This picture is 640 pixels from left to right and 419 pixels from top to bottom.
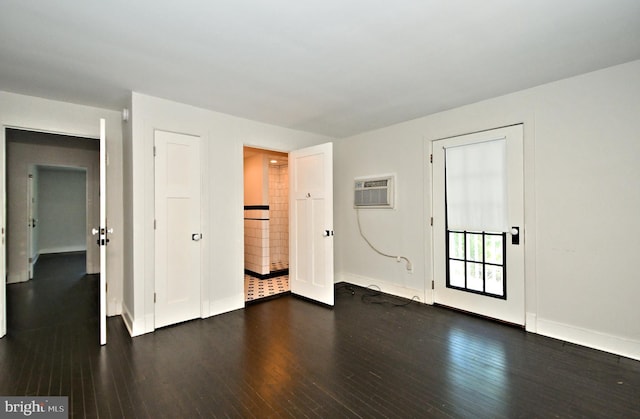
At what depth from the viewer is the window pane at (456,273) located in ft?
11.7

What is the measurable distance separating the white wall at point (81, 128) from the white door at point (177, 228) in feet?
2.69

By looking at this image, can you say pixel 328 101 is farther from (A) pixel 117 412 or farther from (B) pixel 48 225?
(B) pixel 48 225

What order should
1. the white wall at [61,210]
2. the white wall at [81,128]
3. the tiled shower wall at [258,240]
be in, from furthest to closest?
the white wall at [61,210] < the tiled shower wall at [258,240] < the white wall at [81,128]

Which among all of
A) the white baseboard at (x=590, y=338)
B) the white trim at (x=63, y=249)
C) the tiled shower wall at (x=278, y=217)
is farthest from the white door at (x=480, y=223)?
the white trim at (x=63, y=249)

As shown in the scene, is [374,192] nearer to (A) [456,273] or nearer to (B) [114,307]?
(A) [456,273]

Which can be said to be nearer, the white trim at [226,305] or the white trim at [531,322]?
the white trim at [531,322]

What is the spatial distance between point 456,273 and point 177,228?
3.36m

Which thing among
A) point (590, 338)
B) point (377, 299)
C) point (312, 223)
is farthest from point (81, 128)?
point (590, 338)

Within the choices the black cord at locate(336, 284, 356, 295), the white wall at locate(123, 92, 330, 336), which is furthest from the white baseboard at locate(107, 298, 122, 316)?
the black cord at locate(336, 284, 356, 295)

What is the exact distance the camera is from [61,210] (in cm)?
824

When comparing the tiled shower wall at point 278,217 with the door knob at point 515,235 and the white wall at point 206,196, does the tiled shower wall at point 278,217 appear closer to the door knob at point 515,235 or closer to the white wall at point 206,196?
the white wall at point 206,196

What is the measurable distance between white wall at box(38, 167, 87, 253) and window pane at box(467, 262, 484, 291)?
32.2 ft

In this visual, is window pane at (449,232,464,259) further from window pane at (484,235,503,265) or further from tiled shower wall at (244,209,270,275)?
tiled shower wall at (244,209,270,275)

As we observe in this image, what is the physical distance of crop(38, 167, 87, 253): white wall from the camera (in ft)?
26.1
